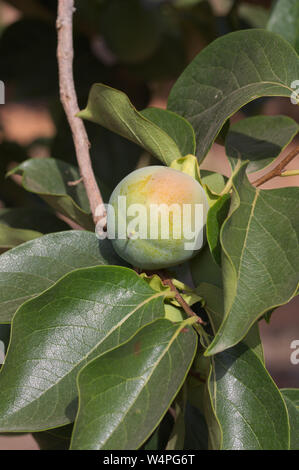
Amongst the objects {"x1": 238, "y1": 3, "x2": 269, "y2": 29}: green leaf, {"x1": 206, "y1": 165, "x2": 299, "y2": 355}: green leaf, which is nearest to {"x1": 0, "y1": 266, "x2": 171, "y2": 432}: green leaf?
{"x1": 206, "y1": 165, "x2": 299, "y2": 355}: green leaf

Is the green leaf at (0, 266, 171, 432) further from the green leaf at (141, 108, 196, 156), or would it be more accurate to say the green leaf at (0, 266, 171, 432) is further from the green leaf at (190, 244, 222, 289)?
the green leaf at (141, 108, 196, 156)

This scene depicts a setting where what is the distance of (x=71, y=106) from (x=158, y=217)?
1.10 feet

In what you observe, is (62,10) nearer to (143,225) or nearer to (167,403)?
(143,225)

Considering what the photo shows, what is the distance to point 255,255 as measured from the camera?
26.8 inches

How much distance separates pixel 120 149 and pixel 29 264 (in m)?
0.71

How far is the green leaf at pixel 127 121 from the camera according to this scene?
2.50 feet

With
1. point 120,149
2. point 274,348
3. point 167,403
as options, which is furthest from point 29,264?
point 274,348

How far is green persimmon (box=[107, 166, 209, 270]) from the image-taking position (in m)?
0.70

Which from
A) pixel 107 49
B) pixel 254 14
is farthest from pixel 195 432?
pixel 254 14

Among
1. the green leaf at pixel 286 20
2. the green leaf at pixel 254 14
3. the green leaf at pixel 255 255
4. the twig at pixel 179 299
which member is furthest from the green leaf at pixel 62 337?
the green leaf at pixel 254 14

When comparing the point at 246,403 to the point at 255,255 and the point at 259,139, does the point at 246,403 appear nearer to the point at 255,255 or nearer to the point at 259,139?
the point at 255,255

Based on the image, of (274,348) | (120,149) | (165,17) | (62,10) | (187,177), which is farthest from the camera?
(274,348)

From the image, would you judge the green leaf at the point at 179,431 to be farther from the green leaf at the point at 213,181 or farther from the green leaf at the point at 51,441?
the green leaf at the point at 213,181

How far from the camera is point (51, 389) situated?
696 millimetres
